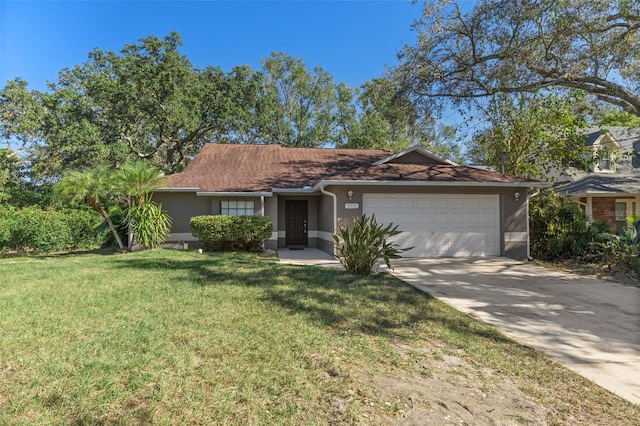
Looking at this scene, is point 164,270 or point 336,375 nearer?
point 336,375

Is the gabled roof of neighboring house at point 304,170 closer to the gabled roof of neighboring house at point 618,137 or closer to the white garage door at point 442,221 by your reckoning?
the white garage door at point 442,221

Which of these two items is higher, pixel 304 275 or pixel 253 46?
pixel 253 46

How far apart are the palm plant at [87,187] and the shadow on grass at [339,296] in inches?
162

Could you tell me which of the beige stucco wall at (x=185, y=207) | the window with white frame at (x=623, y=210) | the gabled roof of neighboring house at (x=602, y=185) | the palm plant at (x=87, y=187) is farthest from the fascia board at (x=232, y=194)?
the window with white frame at (x=623, y=210)

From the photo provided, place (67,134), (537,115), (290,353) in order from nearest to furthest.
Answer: (290,353) < (537,115) < (67,134)

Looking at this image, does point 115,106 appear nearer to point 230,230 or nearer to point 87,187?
point 87,187

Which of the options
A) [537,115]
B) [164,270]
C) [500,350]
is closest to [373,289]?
[500,350]

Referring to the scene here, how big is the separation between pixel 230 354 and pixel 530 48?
11.7 m

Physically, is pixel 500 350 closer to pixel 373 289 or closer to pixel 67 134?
pixel 373 289

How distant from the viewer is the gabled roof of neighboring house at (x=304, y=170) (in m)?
12.4

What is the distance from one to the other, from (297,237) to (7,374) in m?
12.9

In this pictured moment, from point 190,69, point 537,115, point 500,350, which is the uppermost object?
point 190,69

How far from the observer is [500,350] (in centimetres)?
398

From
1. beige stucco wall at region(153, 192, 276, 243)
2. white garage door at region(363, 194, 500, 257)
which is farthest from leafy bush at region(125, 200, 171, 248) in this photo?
white garage door at region(363, 194, 500, 257)
